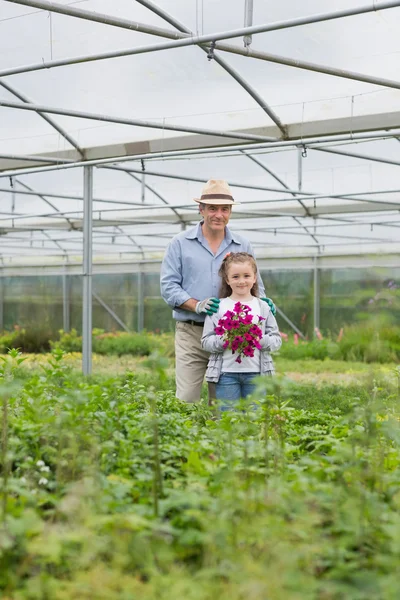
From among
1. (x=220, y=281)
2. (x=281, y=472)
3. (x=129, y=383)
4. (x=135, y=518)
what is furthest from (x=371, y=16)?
(x=135, y=518)

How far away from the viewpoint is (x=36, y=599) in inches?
63.8

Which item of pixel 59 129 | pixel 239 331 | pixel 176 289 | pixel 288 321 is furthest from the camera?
pixel 288 321

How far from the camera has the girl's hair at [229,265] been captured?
4121mm

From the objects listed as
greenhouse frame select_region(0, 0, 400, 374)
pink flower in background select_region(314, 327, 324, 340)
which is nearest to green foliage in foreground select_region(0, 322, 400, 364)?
pink flower in background select_region(314, 327, 324, 340)

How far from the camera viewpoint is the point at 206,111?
718 cm

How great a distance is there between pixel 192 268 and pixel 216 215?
0.34m

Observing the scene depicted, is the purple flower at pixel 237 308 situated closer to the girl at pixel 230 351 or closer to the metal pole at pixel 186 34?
the girl at pixel 230 351

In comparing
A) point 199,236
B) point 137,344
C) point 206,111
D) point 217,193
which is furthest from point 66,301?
point 217,193

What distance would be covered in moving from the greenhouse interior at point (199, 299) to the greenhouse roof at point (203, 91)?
0.07 feet

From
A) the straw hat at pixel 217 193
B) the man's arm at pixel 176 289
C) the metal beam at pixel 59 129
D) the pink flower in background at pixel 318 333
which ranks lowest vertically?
the pink flower in background at pixel 318 333

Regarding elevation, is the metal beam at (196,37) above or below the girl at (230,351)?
above

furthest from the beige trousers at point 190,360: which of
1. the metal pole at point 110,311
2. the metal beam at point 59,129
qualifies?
the metal pole at point 110,311

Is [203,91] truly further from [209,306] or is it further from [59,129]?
[209,306]

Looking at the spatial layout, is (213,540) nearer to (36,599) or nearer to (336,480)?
(36,599)
